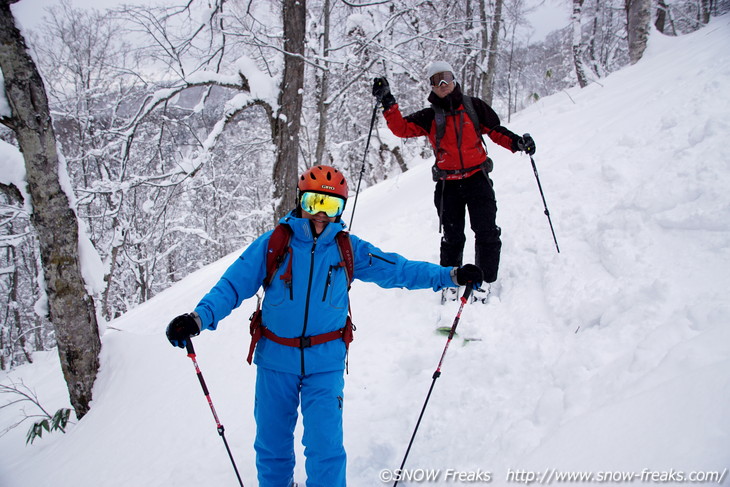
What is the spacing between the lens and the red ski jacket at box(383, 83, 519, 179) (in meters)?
4.04

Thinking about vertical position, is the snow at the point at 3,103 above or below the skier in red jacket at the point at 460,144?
above

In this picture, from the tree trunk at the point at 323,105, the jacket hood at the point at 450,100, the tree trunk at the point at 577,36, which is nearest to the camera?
the jacket hood at the point at 450,100

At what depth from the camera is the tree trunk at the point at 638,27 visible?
9508 mm

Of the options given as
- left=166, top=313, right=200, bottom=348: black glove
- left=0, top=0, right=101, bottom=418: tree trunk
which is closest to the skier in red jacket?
left=166, top=313, right=200, bottom=348: black glove

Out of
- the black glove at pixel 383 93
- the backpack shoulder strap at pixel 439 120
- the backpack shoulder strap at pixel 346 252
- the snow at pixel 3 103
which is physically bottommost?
the backpack shoulder strap at pixel 346 252

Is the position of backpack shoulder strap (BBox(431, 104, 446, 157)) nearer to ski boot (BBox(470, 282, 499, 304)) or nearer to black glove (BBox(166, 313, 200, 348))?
ski boot (BBox(470, 282, 499, 304))

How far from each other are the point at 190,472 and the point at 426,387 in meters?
2.13

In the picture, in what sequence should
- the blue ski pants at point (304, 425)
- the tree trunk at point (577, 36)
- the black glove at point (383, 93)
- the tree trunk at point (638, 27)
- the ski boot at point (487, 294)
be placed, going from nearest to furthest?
the blue ski pants at point (304, 425)
the black glove at point (383, 93)
the ski boot at point (487, 294)
the tree trunk at point (638, 27)
the tree trunk at point (577, 36)

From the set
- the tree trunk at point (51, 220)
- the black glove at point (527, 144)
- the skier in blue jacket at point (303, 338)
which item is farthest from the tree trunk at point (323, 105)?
the skier in blue jacket at point (303, 338)

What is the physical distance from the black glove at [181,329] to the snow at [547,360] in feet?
5.08

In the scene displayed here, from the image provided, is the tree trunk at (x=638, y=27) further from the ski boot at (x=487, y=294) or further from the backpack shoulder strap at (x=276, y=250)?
the backpack shoulder strap at (x=276, y=250)

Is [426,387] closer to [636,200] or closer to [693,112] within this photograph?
[636,200]

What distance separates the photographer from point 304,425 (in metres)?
2.58

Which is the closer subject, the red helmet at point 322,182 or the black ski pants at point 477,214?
the red helmet at point 322,182
